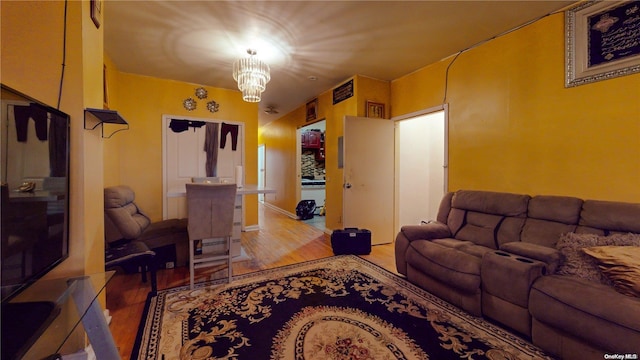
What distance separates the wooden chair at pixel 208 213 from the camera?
2430 millimetres

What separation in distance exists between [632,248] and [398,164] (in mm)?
2820

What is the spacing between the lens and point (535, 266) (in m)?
1.67

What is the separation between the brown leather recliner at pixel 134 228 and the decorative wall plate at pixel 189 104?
178 cm

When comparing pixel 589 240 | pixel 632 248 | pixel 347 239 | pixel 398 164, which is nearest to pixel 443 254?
pixel 589 240

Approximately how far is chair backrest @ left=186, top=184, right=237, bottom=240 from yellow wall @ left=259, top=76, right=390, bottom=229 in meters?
2.14

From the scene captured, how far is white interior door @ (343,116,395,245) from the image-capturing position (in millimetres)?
3840

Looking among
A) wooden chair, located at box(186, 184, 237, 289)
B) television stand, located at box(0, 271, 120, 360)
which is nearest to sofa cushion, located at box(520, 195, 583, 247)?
wooden chair, located at box(186, 184, 237, 289)

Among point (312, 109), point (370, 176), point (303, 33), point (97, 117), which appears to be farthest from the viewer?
point (312, 109)

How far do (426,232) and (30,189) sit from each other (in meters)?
2.86

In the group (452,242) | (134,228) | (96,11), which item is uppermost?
(96,11)

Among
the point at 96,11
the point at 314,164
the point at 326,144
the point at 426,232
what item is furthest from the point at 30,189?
the point at 314,164

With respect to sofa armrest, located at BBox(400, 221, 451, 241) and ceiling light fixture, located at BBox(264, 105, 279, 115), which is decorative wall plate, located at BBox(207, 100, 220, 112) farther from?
sofa armrest, located at BBox(400, 221, 451, 241)

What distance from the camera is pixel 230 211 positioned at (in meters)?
2.59

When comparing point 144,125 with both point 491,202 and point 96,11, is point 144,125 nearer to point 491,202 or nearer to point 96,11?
point 96,11
